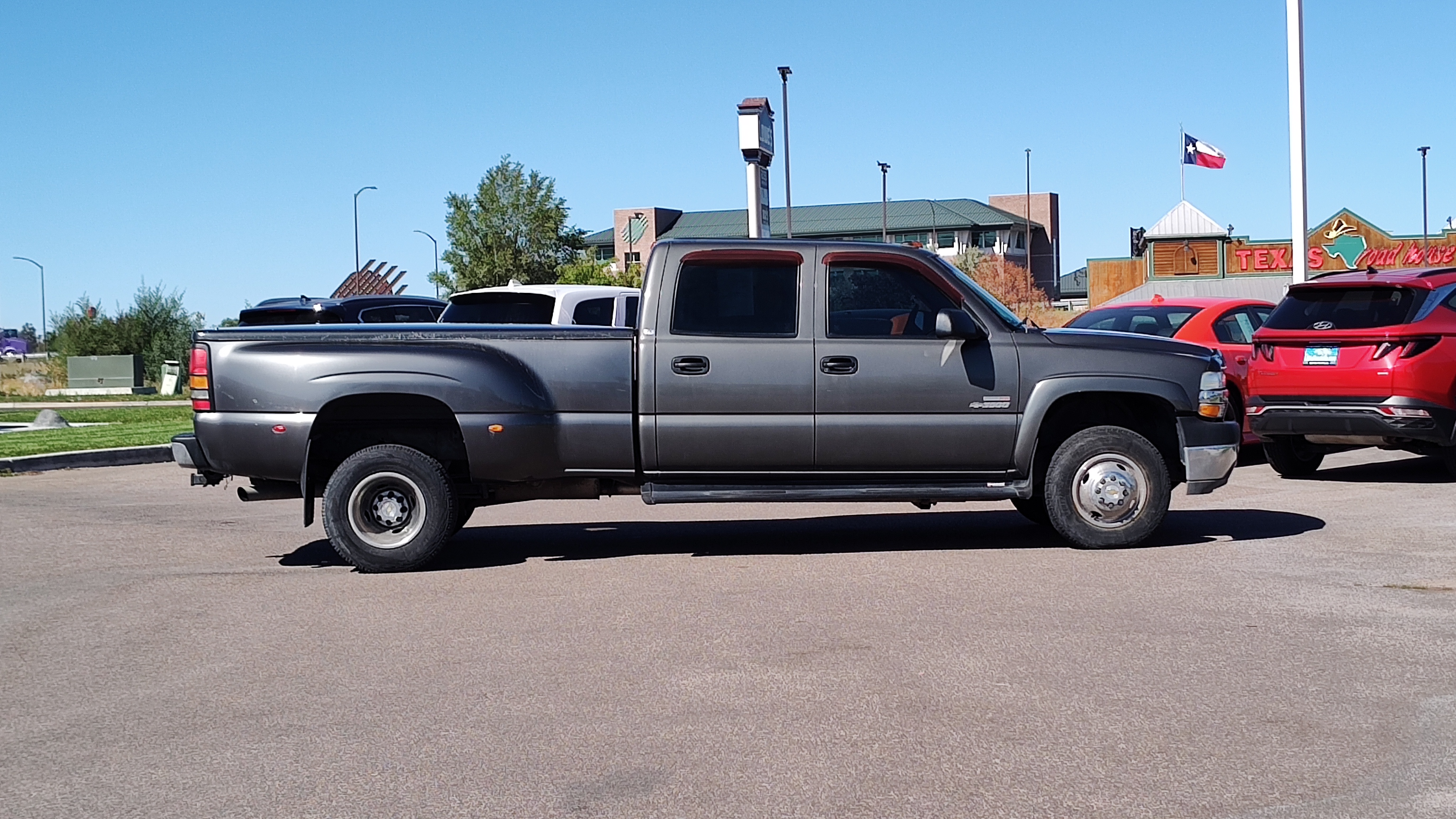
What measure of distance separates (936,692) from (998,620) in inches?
55.0

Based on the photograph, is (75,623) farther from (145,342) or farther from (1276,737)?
(145,342)

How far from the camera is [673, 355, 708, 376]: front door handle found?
28.6 ft

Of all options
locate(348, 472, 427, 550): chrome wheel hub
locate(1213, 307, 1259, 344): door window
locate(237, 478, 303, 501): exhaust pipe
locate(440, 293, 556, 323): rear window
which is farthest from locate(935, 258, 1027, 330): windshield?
locate(1213, 307, 1259, 344): door window

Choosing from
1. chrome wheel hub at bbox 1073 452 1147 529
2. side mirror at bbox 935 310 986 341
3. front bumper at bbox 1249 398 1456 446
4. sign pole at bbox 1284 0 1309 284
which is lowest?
chrome wheel hub at bbox 1073 452 1147 529

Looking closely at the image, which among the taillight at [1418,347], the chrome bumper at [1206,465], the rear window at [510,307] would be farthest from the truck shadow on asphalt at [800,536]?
the rear window at [510,307]

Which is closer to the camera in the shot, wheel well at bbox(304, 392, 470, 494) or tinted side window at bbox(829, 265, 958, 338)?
wheel well at bbox(304, 392, 470, 494)

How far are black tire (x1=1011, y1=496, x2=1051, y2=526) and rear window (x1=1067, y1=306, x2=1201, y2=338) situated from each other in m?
4.55

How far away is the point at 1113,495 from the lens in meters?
8.98

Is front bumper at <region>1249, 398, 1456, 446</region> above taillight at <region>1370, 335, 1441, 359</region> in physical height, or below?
below

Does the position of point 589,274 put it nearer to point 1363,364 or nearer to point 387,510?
point 1363,364

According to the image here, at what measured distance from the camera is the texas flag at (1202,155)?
4881 centimetres

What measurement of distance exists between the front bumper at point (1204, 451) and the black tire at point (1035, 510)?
100cm

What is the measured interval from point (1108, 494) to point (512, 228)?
57.7m

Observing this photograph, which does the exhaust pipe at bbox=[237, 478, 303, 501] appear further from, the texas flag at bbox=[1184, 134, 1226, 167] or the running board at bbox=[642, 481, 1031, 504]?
the texas flag at bbox=[1184, 134, 1226, 167]
